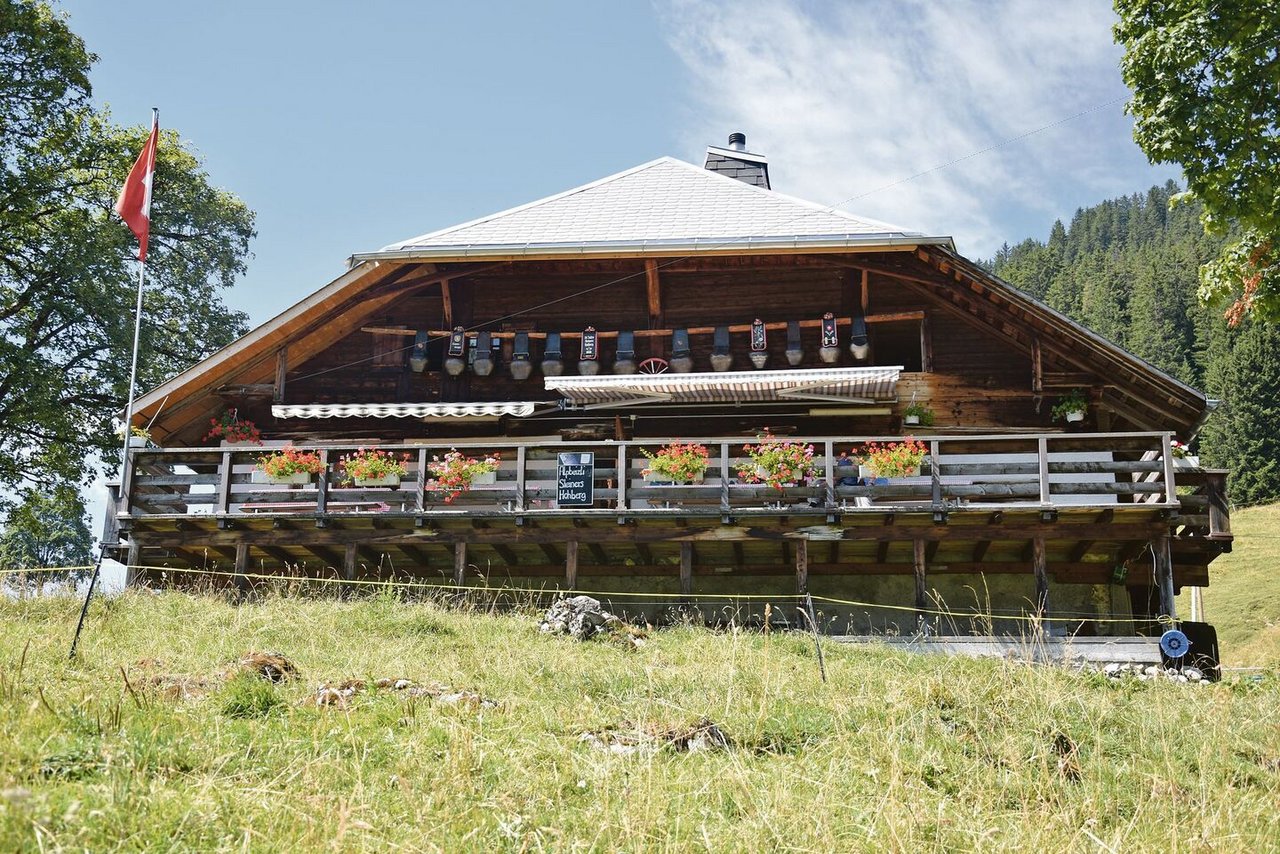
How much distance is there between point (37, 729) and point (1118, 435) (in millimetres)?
13622

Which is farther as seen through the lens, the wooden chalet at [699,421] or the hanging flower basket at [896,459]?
the wooden chalet at [699,421]

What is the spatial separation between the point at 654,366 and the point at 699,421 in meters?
1.18

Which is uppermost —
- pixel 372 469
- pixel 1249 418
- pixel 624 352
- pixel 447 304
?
pixel 1249 418

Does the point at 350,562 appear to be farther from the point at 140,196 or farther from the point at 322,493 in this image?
the point at 140,196

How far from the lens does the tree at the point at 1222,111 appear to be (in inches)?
528

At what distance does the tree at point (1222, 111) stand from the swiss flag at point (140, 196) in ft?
46.6

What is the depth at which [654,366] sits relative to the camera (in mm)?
19125

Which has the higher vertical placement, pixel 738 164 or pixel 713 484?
pixel 738 164

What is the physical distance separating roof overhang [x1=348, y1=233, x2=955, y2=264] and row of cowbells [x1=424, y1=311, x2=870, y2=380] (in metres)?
1.40

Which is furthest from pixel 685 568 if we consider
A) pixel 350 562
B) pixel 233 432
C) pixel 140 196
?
pixel 140 196

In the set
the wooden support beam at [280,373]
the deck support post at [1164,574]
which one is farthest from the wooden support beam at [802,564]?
the wooden support beam at [280,373]

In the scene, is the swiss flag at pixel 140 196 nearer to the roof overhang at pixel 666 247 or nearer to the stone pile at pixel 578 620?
the roof overhang at pixel 666 247

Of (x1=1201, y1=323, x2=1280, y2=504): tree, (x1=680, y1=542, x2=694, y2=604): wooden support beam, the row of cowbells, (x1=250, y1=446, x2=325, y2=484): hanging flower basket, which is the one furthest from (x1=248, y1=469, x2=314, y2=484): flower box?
(x1=1201, y1=323, x2=1280, y2=504): tree

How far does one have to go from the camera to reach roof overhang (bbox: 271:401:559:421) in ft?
57.8
